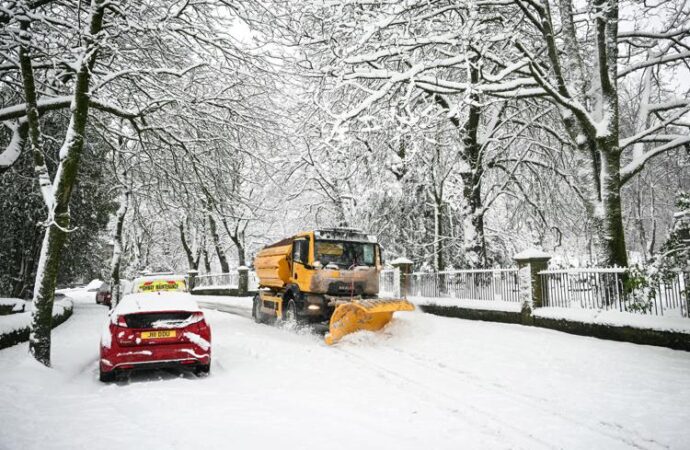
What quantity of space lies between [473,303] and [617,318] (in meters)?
4.43

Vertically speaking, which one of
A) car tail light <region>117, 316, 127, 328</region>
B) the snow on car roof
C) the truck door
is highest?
the truck door

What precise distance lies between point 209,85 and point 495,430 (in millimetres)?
9515

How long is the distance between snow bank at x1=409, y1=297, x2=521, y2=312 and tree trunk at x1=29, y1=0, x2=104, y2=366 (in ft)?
34.5

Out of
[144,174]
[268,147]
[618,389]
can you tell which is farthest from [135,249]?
[618,389]

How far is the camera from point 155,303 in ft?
23.2

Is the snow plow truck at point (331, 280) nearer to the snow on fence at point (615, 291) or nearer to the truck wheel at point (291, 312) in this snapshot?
the truck wheel at point (291, 312)

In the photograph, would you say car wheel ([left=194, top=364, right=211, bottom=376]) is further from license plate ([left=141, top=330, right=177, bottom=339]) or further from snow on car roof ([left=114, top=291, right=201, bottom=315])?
snow on car roof ([left=114, top=291, right=201, bottom=315])

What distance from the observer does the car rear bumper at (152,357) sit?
21.3ft

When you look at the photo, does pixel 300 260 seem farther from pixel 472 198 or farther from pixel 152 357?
pixel 472 198

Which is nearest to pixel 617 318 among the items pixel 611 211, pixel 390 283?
pixel 611 211

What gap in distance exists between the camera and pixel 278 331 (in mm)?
12461

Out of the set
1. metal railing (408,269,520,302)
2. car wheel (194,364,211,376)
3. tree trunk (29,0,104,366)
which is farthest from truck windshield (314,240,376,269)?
tree trunk (29,0,104,366)

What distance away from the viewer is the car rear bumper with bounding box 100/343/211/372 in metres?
6.50

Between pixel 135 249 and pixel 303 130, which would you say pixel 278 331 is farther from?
pixel 135 249
